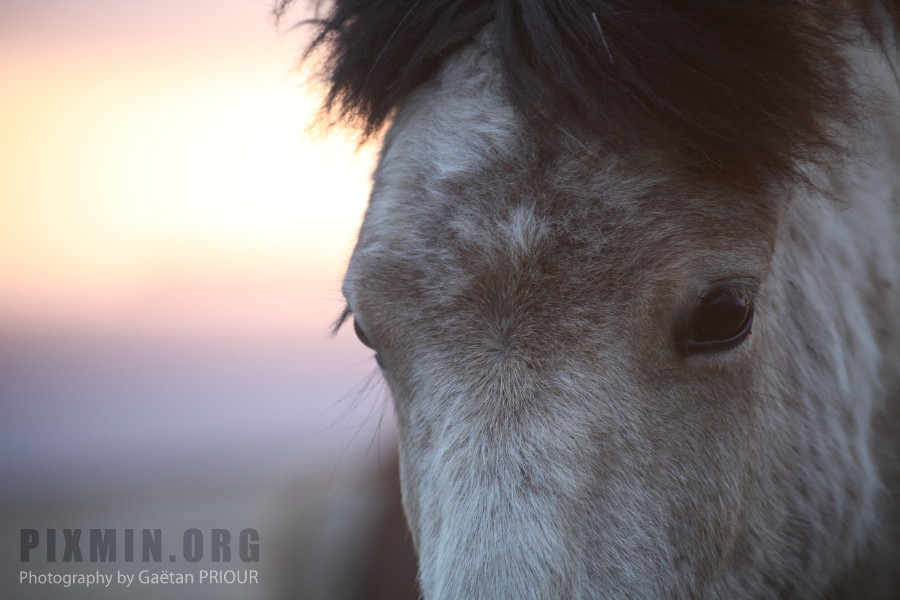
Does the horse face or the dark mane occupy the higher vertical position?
the dark mane

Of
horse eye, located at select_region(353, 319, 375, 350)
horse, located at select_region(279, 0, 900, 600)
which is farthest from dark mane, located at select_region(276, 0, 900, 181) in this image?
horse eye, located at select_region(353, 319, 375, 350)

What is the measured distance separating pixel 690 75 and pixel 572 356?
0.53 metres

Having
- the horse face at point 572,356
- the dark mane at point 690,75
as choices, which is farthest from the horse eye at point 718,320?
the dark mane at point 690,75

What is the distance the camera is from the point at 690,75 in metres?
1.21

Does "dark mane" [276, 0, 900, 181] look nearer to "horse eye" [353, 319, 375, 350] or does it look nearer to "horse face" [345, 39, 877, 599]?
"horse face" [345, 39, 877, 599]

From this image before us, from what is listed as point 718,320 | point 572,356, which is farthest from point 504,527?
point 718,320

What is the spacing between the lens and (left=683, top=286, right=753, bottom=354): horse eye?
1222 millimetres

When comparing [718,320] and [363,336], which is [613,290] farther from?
[363,336]

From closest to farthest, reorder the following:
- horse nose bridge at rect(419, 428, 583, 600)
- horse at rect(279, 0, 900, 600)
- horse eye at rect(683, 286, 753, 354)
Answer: horse nose bridge at rect(419, 428, 583, 600) < horse at rect(279, 0, 900, 600) < horse eye at rect(683, 286, 753, 354)

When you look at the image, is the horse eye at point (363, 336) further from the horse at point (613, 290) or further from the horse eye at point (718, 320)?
the horse eye at point (718, 320)

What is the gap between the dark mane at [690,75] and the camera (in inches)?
48.2

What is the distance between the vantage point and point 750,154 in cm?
126

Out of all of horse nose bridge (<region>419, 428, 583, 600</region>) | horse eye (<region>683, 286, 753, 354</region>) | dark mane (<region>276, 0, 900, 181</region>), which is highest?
dark mane (<region>276, 0, 900, 181</region>)

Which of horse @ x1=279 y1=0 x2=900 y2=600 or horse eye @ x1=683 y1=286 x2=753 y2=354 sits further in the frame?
horse eye @ x1=683 y1=286 x2=753 y2=354
